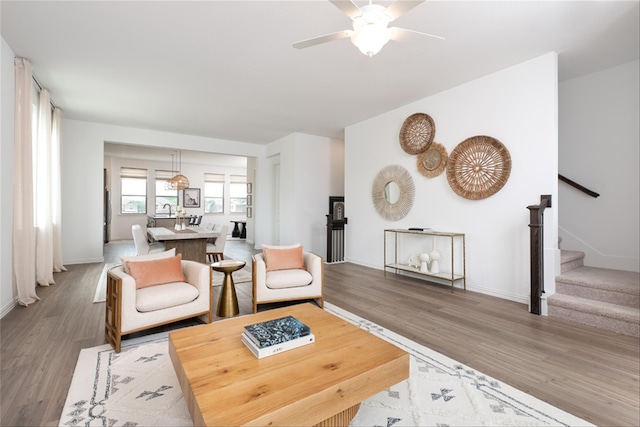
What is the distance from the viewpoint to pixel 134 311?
96.7 inches

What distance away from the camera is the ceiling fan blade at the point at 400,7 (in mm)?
1802

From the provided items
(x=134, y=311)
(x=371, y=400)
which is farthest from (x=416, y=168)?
(x=134, y=311)

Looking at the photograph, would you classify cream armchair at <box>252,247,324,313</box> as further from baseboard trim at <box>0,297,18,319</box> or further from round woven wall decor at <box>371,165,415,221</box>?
baseboard trim at <box>0,297,18,319</box>

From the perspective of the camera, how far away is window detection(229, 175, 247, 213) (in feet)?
40.3

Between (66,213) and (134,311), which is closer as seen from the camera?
(134,311)

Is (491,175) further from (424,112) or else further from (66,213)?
(66,213)

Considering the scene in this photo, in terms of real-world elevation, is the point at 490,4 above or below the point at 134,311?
above

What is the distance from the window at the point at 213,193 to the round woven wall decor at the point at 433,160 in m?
9.04

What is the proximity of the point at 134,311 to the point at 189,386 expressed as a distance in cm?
143

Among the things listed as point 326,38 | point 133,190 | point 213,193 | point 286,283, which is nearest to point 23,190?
point 286,283

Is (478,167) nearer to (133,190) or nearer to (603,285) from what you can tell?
(603,285)

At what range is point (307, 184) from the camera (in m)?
7.12

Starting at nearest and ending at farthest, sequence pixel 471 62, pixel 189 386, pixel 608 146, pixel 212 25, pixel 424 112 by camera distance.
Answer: pixel 189 386 < pixel 212 25 < pixel 471 62 < pixel 608 146 < pixel 424 112

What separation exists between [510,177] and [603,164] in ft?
4.51
